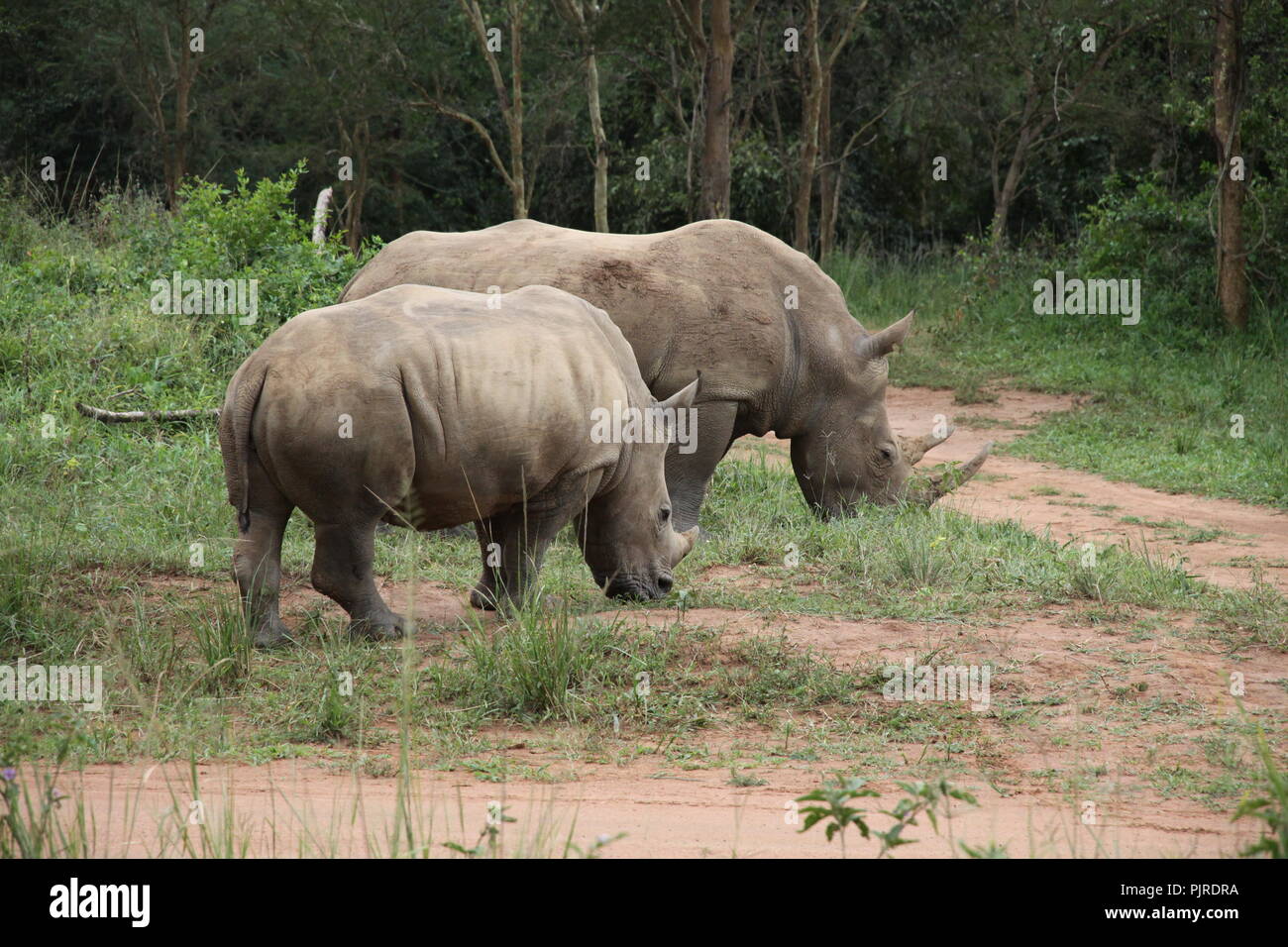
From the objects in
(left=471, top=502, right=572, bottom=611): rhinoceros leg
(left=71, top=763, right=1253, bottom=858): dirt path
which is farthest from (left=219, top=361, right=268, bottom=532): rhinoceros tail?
(left=71, top=763, right=1253, bottom=858): dirt path

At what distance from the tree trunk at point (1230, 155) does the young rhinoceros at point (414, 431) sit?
1038 centimetres

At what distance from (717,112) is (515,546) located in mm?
8943

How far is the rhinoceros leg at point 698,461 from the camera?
8.30m

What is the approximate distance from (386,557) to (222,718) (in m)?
2.98

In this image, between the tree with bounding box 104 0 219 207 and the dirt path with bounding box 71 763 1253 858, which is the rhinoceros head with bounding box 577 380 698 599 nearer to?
the dirt path with bounding box 71 763 1253 858

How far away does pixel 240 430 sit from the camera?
18.5 feet

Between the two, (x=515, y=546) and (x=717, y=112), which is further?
(x=717, y=112)

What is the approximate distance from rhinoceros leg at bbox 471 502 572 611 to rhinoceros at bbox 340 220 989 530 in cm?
195

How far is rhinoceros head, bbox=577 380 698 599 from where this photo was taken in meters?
6.61

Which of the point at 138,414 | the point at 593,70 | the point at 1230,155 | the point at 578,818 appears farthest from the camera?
the point at 593,70

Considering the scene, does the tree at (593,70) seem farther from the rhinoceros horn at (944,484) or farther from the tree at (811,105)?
the rhinoceros horn at (944,484)

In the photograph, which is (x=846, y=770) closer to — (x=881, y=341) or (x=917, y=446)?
(x=881, y=341)

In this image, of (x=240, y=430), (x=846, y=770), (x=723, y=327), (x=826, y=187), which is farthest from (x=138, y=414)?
(x=826, y=187)

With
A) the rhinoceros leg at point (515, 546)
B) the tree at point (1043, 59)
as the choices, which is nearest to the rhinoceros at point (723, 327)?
the rhinoceros leg at point (515, 546)
